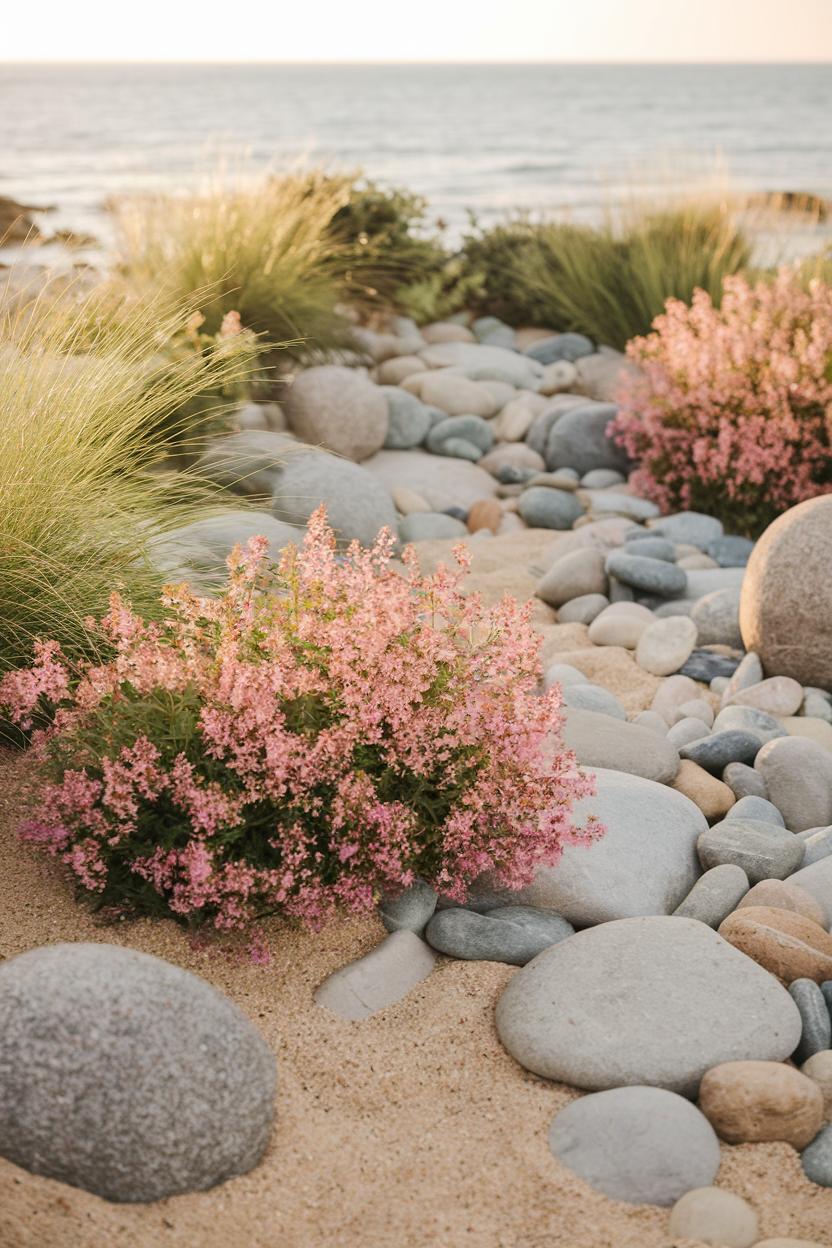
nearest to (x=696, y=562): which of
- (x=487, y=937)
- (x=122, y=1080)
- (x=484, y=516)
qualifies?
(x=484, y=516)

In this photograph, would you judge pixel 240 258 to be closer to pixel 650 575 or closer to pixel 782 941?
pixel 650 575

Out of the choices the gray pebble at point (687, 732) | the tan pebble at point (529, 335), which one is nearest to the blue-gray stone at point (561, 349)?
the tan pebble at point (529, 335)

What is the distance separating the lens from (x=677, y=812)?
3402 mm

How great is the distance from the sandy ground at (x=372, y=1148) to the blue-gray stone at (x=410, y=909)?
6cm

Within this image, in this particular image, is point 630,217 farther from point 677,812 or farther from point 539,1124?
point 539,1124

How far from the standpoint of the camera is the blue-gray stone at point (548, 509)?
6.51 m

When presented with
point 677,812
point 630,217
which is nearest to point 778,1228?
point 677,812

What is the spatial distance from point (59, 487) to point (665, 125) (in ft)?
173

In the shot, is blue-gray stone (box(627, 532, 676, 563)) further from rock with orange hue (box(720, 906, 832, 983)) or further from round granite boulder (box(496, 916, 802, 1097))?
round granite boulder (box(496, 916, 802, 1097))

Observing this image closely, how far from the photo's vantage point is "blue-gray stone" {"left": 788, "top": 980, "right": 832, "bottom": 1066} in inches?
104

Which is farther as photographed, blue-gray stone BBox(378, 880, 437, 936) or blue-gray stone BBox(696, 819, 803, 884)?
blue-gray stone BBox(696, 819, 803, 884)

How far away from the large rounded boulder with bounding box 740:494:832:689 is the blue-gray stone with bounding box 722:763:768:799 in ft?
2.84

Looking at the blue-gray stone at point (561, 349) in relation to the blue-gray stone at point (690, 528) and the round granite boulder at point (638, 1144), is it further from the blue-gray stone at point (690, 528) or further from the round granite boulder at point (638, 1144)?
the round granite boulder at point (638, 1144)

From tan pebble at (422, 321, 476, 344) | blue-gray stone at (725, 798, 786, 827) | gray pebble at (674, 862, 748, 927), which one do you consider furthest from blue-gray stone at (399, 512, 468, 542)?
gray pebble at (674, 862, 748, 927)
